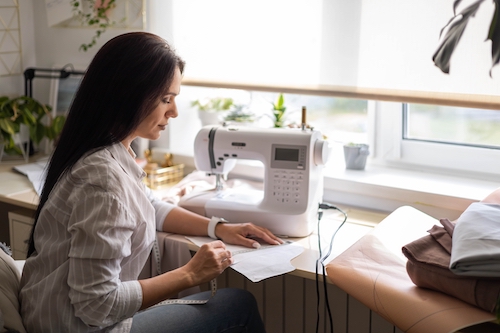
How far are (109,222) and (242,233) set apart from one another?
0.54 m

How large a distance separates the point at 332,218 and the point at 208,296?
1.80 ft

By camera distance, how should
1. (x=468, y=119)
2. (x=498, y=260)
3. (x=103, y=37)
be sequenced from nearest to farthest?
1. (x=498, y=260)
2. (x=468, y=119)
3. (x=103, y=37)

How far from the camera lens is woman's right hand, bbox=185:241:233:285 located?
1.50 meters

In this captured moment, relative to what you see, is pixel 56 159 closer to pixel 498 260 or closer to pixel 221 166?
pixel 221 166

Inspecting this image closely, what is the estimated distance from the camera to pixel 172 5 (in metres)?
2.36

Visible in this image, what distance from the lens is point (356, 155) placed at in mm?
2219

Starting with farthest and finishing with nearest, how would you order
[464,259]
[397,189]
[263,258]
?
[397,189]
[263,258]
[464,259]

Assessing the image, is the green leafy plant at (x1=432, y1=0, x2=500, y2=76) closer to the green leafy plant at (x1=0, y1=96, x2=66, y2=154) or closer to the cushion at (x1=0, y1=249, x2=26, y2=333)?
the cushion at (x1=0, y1=249, x2=26, y2=333)

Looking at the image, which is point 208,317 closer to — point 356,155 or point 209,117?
point 356,155

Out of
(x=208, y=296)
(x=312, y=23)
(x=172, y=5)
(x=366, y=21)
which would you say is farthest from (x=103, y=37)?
(x=208, y=296)


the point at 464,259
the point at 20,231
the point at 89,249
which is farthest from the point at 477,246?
the point at 20,231

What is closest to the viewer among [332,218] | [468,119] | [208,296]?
[208,296]

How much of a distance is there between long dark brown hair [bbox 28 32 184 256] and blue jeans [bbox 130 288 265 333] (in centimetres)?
37

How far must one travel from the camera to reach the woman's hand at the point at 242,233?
172 cm
